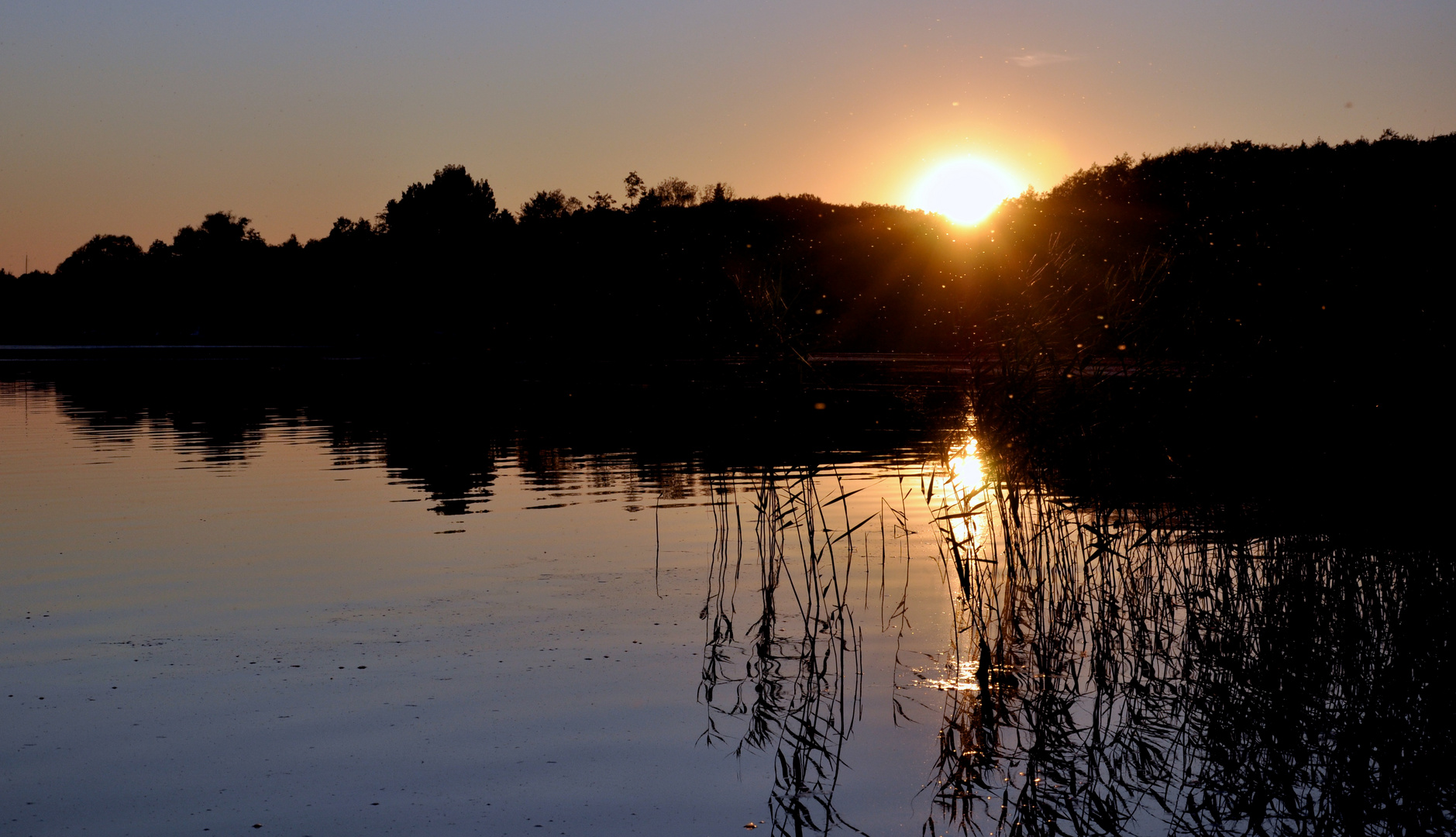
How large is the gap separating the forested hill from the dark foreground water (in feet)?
6.43

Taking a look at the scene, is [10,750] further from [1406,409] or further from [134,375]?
[134,375]

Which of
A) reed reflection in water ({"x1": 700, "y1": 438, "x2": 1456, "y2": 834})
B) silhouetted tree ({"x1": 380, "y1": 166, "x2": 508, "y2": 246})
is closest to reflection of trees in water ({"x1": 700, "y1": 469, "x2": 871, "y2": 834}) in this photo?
reed reflection in water ({"x1": 700, "y1": 438, "x2": 1456, "y2": 834})

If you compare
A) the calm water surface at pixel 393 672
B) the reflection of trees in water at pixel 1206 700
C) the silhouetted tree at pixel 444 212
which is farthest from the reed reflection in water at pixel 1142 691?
the silhouetted tree at pixel 444 212

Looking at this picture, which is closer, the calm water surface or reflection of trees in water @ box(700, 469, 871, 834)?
the calm water surface

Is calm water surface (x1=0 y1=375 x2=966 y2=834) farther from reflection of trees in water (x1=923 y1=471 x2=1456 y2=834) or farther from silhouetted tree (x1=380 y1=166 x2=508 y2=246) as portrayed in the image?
silhouetted tree (x1=380 y1=166 x2=508 y2=246)

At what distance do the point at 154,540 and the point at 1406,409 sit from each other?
16186mm

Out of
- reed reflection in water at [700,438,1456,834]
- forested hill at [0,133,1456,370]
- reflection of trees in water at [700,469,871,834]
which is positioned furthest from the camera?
forested hill at [0,133,1456,370]

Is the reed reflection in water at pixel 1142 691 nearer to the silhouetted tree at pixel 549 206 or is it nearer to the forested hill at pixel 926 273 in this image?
the forested hill at pixel 926 273

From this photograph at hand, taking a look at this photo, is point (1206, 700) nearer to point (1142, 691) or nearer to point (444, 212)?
point (1142, 691)

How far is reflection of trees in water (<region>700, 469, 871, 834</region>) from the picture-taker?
7867 mm

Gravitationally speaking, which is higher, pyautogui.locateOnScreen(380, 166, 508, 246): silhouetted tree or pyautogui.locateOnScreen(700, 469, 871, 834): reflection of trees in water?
pyautogui.locateOnScreen(380, 166, 508, 246): silhouetted tree

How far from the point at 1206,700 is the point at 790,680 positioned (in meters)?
3.44

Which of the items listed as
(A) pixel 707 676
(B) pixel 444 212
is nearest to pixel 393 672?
(A) pixel 707 676

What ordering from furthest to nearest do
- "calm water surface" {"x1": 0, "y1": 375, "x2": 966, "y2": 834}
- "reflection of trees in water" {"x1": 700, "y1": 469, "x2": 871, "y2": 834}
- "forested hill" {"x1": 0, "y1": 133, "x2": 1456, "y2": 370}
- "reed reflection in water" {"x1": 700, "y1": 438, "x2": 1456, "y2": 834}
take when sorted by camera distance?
"forested hill" {"x1": 0, "y1": 133, "x2": 1456, "y2": 370}, "reflection of trees in water" {"x1": 700, "y1": 469, "x2": 871, "y2": 834}, "reed reflection in water" {"x1": 700, "y1": 438, "x2": 1456, "y2": 834}, "calm water surface" {"x1": 0, "y1": 375, "x2": 966, "y2": 834}
